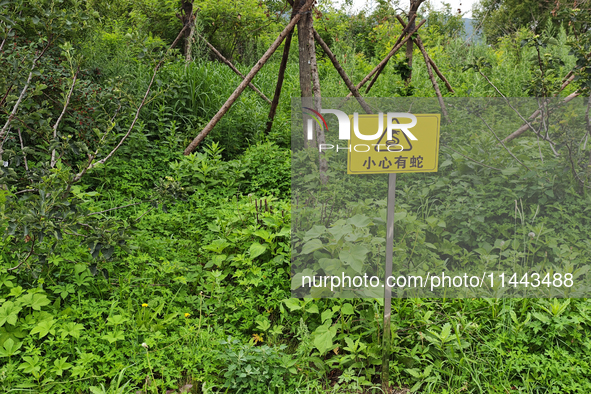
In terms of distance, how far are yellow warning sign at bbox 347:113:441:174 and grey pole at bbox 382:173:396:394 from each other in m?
0.10

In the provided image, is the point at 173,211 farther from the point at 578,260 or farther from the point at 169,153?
the point at 578,260

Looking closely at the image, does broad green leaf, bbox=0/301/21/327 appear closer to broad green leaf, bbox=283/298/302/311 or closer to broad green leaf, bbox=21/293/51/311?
broad green leaf, bbox=21/293/51/311

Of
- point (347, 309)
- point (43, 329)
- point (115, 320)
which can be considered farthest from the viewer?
point (347, 309)

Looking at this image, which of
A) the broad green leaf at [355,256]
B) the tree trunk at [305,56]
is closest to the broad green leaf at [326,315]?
the broad green leaf at [355,256]

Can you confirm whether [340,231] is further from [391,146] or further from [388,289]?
[391,146]

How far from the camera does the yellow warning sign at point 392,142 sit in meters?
2.12

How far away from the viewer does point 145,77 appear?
203 inches

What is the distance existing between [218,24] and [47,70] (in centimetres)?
463

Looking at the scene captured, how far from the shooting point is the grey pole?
7.13 ft

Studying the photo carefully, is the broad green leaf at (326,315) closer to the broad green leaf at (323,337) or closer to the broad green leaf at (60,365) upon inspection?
the broad green leaf at (323,337)

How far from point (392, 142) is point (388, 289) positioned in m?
0.78

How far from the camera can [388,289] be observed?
7.27 ft

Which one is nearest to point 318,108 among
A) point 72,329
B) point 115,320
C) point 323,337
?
point 323,337

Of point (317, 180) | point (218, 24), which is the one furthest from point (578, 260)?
point (218, 24)
